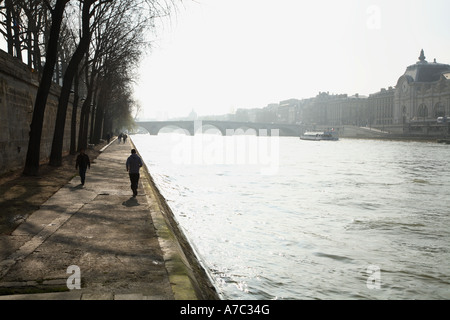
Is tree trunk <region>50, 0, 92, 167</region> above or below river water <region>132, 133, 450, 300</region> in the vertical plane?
above

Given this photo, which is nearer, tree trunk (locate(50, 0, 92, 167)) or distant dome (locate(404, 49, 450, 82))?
tree trunk (locate(50, 0, 92, 167))

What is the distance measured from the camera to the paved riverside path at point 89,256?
17.6 feet

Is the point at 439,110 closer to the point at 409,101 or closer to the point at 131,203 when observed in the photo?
the point at 409,101

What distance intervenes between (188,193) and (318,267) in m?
11.9

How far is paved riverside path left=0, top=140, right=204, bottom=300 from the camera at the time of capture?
5.35 meters

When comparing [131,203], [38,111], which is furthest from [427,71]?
[131,203]

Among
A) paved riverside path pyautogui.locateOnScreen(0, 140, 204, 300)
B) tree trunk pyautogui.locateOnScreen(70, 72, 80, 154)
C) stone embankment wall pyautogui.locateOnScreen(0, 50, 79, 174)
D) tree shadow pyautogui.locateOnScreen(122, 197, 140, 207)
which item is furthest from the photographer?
tree trunk pyautogui.locateOnScreen(70, 72, 80, 154)

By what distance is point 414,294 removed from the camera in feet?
27.5

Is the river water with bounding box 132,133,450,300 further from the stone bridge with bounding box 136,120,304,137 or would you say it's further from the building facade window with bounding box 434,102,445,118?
the stone bridge with bounding box 136,120,304,137

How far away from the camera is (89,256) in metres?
6.86

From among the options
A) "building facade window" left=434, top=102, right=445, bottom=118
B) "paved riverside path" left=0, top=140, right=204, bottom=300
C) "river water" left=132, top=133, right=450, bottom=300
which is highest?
"building facade window" left=434, top=102, right=445, bottom=118

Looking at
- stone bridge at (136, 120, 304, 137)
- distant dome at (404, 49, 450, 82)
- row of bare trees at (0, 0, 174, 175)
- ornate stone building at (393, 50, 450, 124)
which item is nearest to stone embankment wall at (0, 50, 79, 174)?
row of bare trees at (0, 0, 174, 175)

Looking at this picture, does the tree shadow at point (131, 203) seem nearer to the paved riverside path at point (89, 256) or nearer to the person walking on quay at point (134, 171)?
the paved riverside path at point (89, 256)

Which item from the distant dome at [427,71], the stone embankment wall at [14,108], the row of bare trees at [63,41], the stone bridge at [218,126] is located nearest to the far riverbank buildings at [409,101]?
the distant dome at [427,71]
